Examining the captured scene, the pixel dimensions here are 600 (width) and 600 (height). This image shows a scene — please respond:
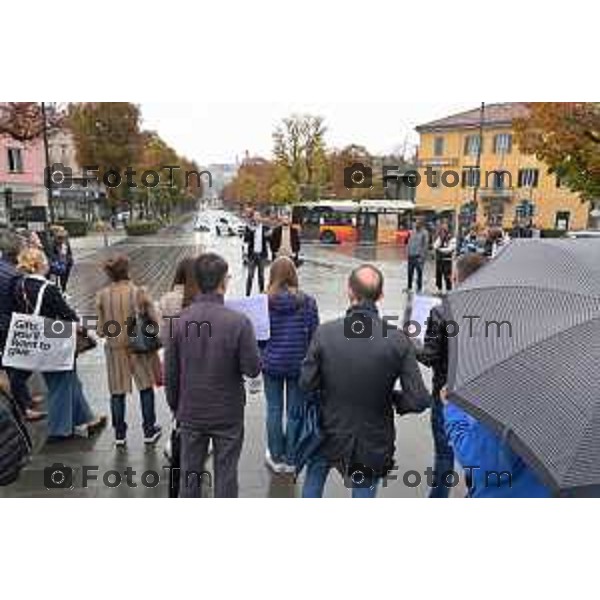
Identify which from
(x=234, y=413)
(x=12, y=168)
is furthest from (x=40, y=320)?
(x=12, y=168)

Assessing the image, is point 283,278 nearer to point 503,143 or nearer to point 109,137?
point 109,137

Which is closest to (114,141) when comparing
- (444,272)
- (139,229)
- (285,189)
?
(139,229)

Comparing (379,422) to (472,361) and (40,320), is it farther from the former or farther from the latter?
(40,320)

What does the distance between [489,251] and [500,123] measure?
29781mm

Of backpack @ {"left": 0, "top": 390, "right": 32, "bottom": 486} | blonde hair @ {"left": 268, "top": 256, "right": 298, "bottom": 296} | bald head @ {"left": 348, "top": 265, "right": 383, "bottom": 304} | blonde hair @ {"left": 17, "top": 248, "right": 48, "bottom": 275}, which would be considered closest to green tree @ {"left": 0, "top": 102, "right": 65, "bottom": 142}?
blonde hair @ {"left": 17, "top": 248, "right": 48, "bottom": 275}

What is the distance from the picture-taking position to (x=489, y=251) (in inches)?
380

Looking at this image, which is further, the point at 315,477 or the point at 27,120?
the point at 27,120

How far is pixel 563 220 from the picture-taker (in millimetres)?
36844

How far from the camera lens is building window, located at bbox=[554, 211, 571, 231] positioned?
3671cm

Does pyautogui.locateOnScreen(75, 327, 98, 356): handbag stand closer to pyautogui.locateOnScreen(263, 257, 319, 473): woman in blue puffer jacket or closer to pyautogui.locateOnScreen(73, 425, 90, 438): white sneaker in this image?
pyautogui.locateOnScreen(73, 425, 90, 438): white sneaker

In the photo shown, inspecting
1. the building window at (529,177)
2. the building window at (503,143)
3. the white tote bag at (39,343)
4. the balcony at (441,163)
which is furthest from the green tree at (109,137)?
the building window at (529,177)

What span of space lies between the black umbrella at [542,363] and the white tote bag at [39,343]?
2854 mm

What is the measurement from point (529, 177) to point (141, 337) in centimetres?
3836

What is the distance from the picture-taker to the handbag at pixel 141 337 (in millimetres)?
3885
